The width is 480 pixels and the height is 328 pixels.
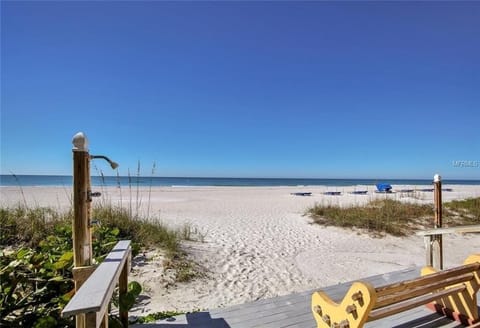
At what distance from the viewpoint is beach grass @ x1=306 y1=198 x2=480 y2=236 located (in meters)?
7.95

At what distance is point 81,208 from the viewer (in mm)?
1616

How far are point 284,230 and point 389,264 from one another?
322 cm

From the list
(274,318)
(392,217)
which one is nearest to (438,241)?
(274,318)

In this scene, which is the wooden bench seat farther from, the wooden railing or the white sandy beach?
the white sandy beach

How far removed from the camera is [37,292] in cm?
208

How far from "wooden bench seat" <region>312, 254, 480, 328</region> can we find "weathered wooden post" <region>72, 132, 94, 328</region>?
5.28 feet

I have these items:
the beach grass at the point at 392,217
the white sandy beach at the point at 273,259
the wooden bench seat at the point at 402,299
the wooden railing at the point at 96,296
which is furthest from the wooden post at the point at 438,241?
the beach grass at the point at 392,217

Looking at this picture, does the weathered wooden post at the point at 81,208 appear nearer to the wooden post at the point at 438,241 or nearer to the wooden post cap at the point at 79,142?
the wooden post cap at the point at 79,142

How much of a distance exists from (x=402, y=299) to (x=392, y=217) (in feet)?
26.3

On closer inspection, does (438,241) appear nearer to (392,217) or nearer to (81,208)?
(81,208)

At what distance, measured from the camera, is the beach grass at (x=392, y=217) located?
7.95 metres

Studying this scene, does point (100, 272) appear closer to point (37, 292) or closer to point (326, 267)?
point (37, 292)

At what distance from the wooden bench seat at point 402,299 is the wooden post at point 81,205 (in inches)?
64.1

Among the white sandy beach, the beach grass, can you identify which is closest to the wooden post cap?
the white sandy beach
